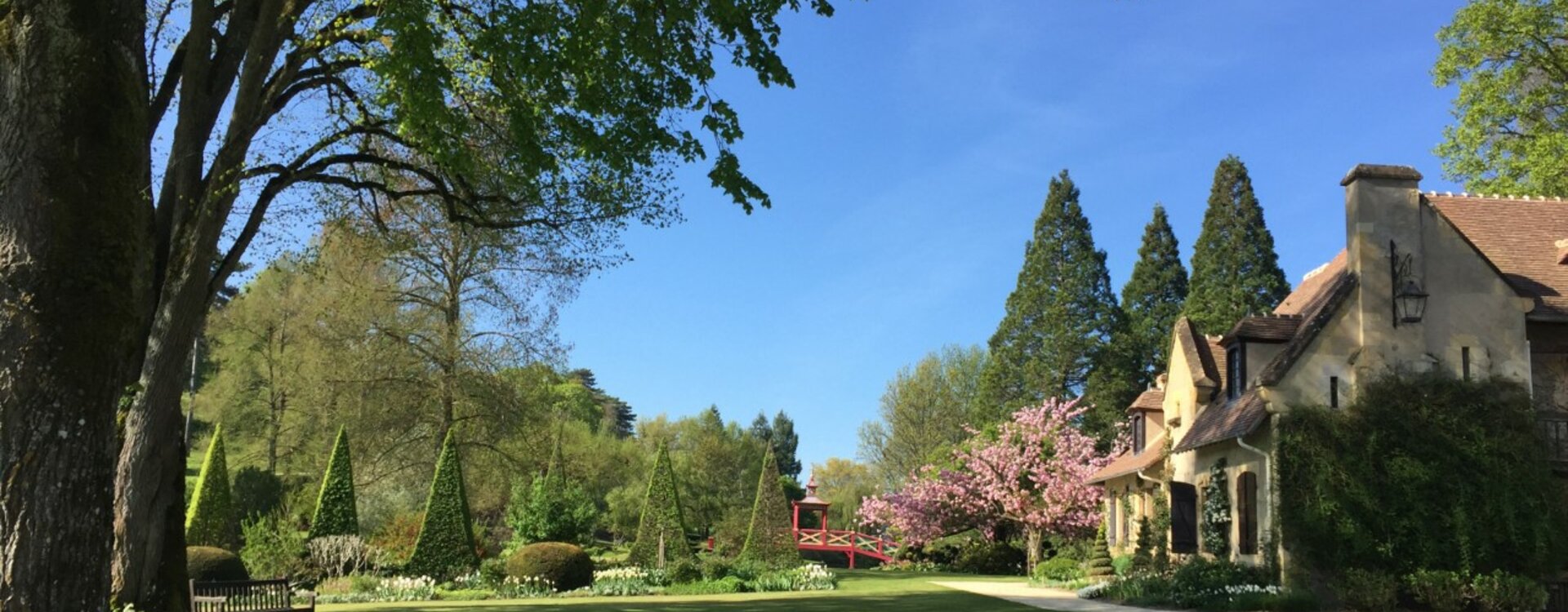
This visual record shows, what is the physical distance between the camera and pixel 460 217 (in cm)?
1611

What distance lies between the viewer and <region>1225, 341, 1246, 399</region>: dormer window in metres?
21.7

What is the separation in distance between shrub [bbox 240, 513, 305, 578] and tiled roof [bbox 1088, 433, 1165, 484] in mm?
20182

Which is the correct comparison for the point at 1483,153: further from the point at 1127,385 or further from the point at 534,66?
the point at 534,66

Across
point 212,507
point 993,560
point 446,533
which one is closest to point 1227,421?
point 993,560

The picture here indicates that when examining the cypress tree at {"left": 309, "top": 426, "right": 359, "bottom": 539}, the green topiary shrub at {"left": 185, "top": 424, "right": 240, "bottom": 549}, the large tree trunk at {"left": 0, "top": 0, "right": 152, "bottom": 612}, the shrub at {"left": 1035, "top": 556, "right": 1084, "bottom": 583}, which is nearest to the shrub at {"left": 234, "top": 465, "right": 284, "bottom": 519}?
the green topiary shrub at {"left": 185, "top": 424, "right": 240, "bottom": 549}

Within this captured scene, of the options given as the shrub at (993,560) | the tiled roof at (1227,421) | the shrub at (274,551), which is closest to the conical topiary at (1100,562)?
the shrub at (993,560)

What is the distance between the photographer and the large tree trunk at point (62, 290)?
18.9 feet

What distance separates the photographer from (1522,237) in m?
22.5

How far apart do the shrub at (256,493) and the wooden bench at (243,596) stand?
14.6m

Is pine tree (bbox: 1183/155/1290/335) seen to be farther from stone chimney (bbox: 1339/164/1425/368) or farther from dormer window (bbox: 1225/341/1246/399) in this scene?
stone chimney (bbox: 1339/164/1425/368)

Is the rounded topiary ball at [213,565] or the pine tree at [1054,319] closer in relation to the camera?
the rounded topiary ball at [213,565]

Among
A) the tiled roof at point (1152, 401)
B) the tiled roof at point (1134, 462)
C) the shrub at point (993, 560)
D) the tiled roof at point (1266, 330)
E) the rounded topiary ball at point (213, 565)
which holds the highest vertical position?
the tiled roof at point (1266, 330)

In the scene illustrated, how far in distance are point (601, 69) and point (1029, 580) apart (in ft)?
74.5

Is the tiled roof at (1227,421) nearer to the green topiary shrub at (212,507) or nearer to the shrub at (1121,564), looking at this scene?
the shrub at (1121,564)
